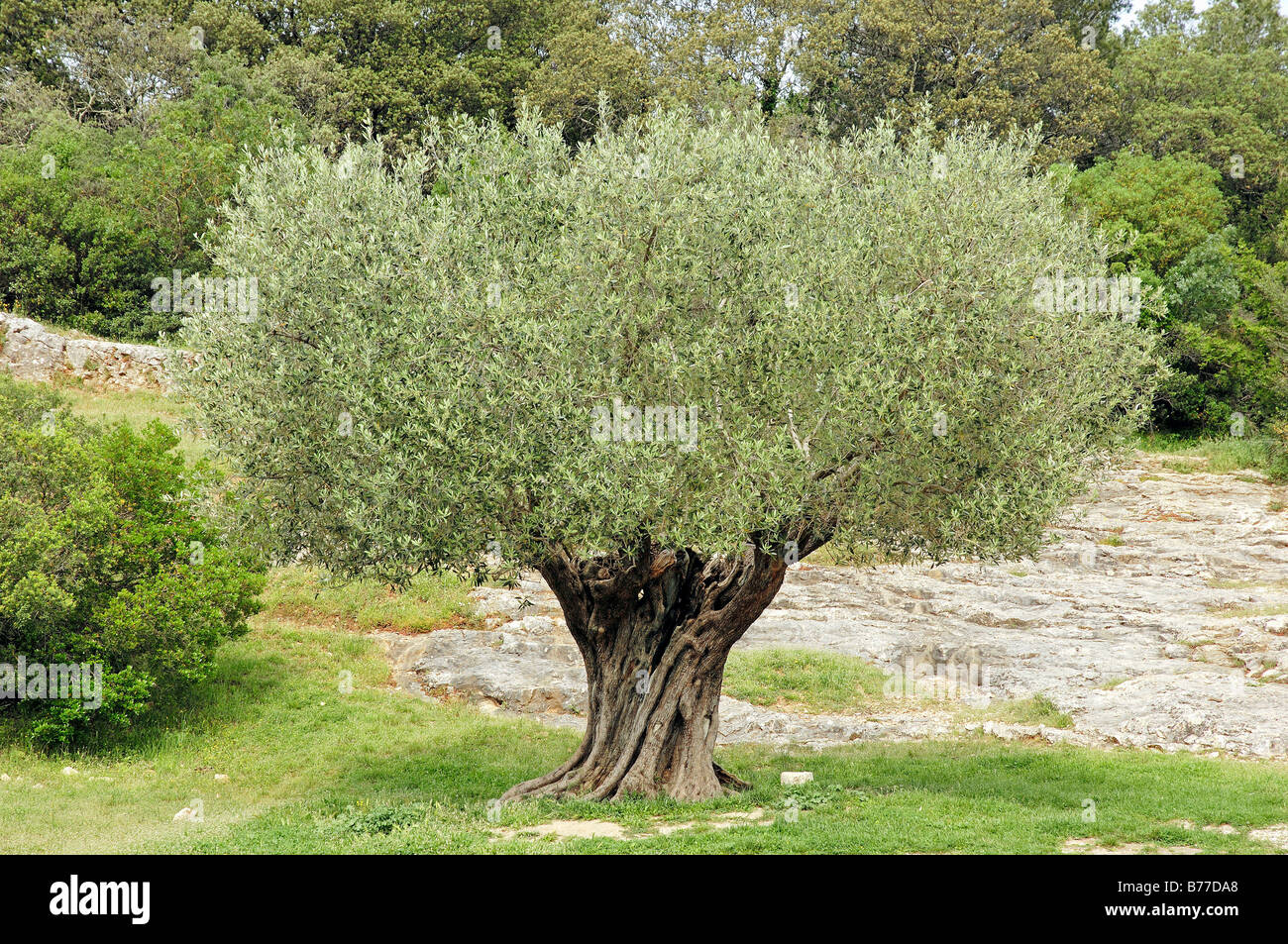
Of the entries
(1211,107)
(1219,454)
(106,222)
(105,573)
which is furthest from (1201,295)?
(106,222)

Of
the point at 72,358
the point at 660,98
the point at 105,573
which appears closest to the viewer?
the point at 105,573

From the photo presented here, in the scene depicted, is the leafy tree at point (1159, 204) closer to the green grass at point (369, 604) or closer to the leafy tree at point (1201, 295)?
the leafy tree at point (1201, 295)

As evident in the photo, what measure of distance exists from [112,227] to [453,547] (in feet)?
139

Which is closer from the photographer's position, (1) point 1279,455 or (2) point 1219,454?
(1) point 1279,455

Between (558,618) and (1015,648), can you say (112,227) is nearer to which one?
(558,618)

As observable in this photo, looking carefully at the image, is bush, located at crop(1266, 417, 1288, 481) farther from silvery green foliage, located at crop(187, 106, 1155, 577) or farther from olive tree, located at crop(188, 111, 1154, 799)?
silvery green foliage, located at crop(187, 106, 1155, 577)

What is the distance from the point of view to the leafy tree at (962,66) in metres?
71.4

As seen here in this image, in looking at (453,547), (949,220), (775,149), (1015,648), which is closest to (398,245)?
(453,547)

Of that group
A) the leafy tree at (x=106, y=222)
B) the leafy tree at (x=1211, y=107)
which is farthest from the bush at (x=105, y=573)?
the leafy tree at (x=1211, y=107)

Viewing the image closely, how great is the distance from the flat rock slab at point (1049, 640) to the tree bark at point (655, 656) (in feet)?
27.1

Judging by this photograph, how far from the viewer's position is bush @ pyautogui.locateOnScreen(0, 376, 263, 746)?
2509 cm

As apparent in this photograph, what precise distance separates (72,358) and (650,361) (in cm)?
3871

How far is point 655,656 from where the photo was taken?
21.1 m

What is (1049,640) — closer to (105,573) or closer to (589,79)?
(105,573)
